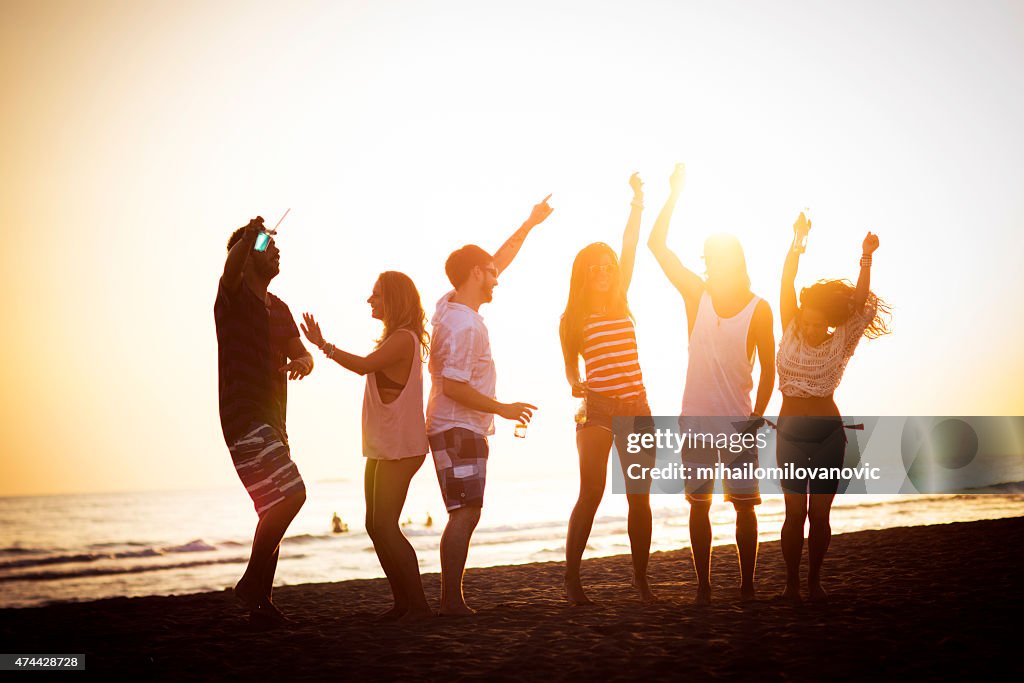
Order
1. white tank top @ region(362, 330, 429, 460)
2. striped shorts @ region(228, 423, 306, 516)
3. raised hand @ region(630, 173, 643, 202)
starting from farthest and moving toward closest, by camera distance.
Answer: raised hand @ region(630, 173, 643, 202)
white tank top @ region(362, 330, 429, 460)
striped shorts @ region(228, 423, 306, 516)

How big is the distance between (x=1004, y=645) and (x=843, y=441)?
5.80ft

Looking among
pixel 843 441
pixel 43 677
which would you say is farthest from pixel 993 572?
pixel 43 677

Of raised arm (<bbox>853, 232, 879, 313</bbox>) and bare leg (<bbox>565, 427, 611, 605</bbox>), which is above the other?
raised arm (<bbox>853, 232, 879, 313</bbox>)

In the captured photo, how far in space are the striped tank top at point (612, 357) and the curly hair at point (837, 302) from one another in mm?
1212

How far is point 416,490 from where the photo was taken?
50406mm

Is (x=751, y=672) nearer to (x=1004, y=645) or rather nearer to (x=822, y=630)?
(x=822, y=630)

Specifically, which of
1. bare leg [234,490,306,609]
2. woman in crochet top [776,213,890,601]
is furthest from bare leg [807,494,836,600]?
bare leg [234,490,306,609]

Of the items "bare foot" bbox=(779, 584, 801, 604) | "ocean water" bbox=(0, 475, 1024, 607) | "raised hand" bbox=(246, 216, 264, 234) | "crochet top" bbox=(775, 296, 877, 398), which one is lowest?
"ocean water" bbox=(0, 475, 1024, 607)

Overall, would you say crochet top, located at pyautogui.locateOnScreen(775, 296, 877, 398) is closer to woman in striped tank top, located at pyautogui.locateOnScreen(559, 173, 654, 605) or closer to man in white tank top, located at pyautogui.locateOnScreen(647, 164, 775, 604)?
man in white tank top, located at pyautogui.locateOnScreen(647, 164, 775, 604)

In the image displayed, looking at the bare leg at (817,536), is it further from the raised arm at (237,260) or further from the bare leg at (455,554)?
the raised arm at (237,260)

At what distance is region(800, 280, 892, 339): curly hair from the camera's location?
559 centimetres

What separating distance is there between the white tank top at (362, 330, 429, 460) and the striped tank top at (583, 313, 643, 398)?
3.83 ft

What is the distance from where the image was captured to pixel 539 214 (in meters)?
6.49

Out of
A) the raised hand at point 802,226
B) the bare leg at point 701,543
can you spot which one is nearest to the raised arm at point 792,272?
the raised hand at point 802,226
